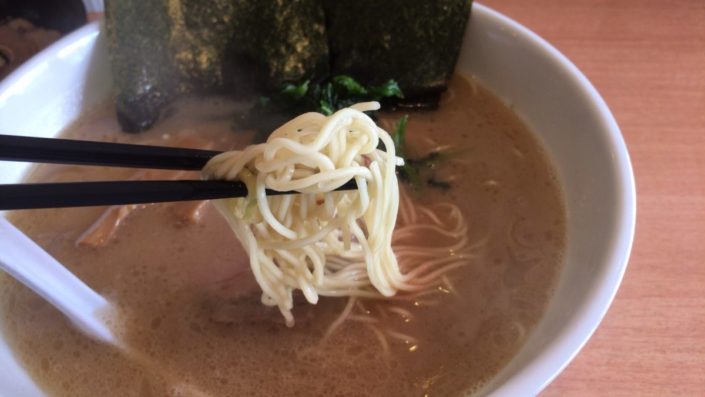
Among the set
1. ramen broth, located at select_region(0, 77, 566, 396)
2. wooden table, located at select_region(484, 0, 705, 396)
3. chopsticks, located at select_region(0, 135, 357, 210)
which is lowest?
wooden table, located at select_region(484, 0, 705, 396)

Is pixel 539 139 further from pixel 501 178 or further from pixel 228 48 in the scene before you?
pixel 228 48

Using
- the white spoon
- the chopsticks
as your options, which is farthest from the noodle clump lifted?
the white spoon

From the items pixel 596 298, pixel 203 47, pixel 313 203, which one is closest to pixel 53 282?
pixel 313 203

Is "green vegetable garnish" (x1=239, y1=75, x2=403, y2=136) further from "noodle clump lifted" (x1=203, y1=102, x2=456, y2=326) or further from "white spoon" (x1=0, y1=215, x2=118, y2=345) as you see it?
"white spoon" (x1=0, y1=215, x2=118, y2=345)

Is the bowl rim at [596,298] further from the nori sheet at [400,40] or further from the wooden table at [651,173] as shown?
the nori sheet at [400,40]

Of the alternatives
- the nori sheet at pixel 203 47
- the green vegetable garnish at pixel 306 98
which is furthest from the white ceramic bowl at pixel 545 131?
the green vegetable garnish at pixel 306 98

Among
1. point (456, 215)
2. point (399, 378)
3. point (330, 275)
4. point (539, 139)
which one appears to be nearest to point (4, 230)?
point (330, 275)
